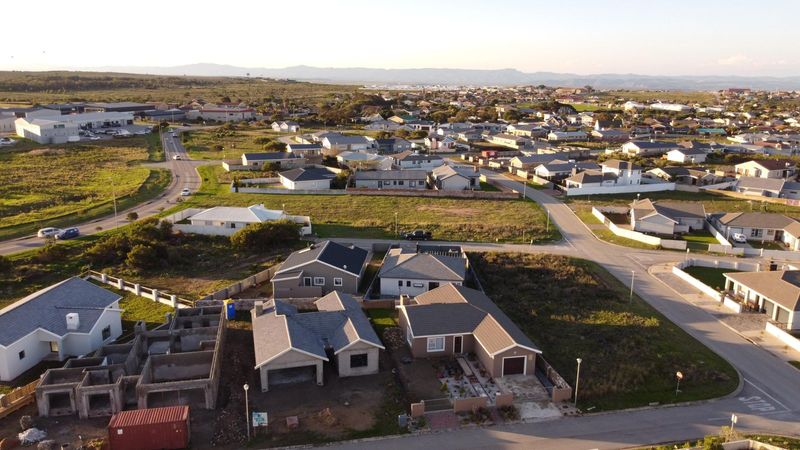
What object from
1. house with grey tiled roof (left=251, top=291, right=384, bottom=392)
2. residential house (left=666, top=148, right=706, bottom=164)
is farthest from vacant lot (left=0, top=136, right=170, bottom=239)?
residential house (left=666, top=148, right=706, bottom=164)

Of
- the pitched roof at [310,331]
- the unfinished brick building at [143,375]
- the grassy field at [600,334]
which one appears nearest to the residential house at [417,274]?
the grassy field at [600,334]

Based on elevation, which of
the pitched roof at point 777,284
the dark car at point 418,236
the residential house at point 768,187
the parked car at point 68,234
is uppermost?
the residential house at point 768,187

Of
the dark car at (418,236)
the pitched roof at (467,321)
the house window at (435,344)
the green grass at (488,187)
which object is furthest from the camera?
the green grass at (488,187)

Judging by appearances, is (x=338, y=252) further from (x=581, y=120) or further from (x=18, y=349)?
(x=581, y=120)

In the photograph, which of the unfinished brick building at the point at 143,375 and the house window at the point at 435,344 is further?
the house window at the point at 435,344

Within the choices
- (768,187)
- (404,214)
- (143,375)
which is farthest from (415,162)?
(143,375)

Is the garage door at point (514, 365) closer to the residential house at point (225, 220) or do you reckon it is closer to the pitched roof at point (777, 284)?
the pitched roof at point (777, 284)

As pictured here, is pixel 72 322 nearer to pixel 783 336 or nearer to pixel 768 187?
pixel 783 336

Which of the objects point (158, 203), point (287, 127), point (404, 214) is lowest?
point (404, 214)
